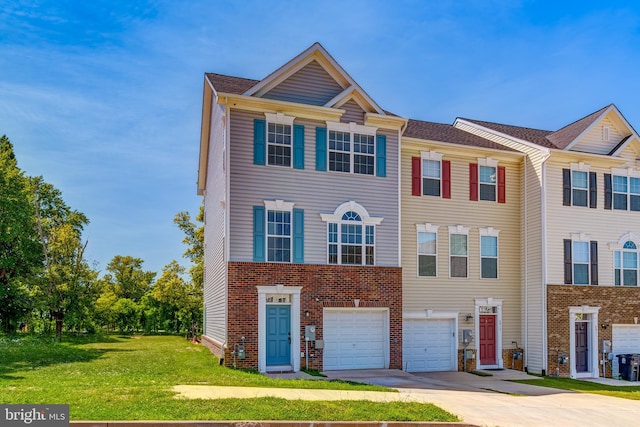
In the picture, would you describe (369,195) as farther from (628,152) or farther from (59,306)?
(59,306)

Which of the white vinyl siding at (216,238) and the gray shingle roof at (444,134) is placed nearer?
the white vinyl siding at (216,238)

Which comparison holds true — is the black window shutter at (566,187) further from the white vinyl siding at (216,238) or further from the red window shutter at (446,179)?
the white vinyl siding at (216,238)

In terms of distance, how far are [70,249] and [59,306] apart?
9.32 feet

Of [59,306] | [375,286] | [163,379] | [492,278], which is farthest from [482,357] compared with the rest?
[59,306]

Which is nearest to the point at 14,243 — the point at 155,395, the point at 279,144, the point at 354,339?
the point at 279,144

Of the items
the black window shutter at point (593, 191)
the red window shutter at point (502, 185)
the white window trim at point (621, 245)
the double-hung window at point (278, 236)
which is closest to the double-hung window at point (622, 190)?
the black window shutter at point (593, 191)

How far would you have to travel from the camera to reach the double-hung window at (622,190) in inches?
968

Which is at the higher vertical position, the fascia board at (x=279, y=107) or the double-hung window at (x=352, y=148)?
the fascia board at (x=279, y=107)

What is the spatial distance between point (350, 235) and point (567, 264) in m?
9.45

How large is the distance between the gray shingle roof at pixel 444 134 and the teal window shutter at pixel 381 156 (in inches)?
99.6

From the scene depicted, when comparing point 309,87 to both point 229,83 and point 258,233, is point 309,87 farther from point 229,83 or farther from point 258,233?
point 258,233

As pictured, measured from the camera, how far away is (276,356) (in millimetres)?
18609

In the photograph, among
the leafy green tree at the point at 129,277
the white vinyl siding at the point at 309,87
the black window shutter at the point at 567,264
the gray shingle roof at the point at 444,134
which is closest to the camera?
the white vinyl siding at the point at 309,87

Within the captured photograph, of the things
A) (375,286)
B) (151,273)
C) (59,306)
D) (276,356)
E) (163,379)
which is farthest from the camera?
(151,273)
